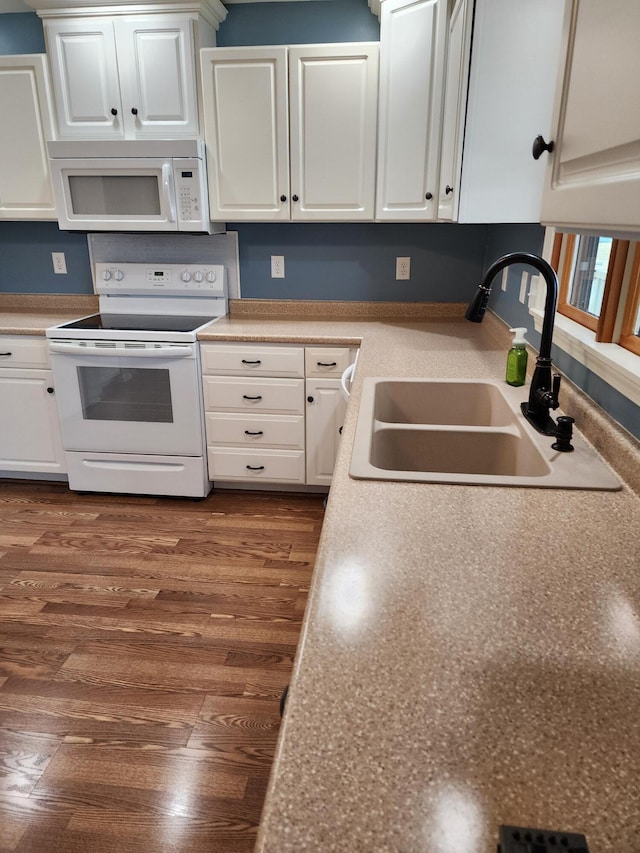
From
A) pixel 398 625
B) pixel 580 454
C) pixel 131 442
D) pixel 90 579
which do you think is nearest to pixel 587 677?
pixel 398 625

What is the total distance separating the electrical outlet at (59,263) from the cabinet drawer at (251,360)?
46.1 inches

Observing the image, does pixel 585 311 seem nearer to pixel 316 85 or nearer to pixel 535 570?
pixel 535 570

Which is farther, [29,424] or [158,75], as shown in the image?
[29,424]

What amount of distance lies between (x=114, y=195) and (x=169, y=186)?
297 millimetres

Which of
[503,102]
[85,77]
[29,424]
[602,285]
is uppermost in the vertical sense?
[85,77]

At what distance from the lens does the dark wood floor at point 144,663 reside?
1.41m

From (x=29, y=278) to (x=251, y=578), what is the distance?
2.26 metres

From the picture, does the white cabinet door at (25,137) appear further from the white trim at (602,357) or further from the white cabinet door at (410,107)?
the white trim at (602,357)

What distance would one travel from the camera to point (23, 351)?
2.85 meters

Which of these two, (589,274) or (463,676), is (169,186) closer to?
(589,274)

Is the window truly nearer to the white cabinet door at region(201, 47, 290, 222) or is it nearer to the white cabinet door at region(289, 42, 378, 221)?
the white cabinet door at region(289, 42, 378, 221)

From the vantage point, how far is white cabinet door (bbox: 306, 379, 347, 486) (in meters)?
2.75

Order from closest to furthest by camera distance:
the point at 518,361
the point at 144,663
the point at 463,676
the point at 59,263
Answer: the point at 463,676
the point at 518,361
the point at 144,663
the point at 59,263

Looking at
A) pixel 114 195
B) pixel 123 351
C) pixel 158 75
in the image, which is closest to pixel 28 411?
pixel 123 351
